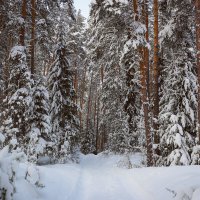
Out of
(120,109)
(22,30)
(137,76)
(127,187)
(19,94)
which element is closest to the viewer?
(127,187)

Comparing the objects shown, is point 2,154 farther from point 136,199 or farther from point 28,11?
point 28,11

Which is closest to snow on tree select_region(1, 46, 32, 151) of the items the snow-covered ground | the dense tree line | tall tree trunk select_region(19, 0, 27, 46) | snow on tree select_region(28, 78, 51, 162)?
the dense tree line

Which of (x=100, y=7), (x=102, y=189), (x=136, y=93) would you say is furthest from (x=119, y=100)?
(x=102, y=189)

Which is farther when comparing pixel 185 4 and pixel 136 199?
pixel 185 4

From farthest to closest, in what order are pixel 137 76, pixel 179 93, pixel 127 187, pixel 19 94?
1. pixel 137 76
2. pixel 19 94
3. pixel 179 93
4. pixel 127 187

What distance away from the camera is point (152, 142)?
51.9ft

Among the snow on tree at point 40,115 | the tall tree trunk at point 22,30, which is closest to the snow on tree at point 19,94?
the snow on tree at point 40,115

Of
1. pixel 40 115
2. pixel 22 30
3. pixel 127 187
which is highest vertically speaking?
pixel 22 30

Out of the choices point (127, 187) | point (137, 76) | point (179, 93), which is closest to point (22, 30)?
point (137, 76)

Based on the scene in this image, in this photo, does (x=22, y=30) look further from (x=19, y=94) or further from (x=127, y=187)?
(x=127, y=187)

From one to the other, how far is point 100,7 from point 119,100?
911 centimetres

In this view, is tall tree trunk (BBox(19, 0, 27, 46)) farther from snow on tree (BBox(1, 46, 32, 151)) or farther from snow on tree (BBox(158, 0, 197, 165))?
snow on tree (BBox(158, 0, 197, 165))

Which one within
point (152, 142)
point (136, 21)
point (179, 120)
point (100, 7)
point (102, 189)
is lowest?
point (102, 189)

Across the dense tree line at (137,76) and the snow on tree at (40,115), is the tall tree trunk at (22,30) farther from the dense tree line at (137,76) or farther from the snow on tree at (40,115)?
the snow on tree at (40,115)
